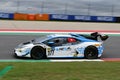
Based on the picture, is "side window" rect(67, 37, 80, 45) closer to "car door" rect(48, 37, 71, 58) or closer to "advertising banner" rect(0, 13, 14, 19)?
"car door" rect(48, 37, 71, 58)

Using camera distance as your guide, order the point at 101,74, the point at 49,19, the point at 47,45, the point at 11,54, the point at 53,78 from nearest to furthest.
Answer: the point at 53,78, the point at 101,74, the point at 47,45, the point at 11,54, the point at 49,19

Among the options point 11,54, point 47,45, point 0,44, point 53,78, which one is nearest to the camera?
point 53,78

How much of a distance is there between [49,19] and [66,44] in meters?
32.8

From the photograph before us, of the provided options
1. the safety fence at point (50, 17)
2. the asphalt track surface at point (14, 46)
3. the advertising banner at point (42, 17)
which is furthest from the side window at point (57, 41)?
the advertising banner at point (42, 17)

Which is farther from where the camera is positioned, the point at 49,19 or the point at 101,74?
the point at 49,19

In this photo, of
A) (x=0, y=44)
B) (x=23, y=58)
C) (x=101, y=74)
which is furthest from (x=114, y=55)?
(x=101, y=74)

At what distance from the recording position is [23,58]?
15.3 m

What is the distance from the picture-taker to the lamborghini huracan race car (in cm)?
1504

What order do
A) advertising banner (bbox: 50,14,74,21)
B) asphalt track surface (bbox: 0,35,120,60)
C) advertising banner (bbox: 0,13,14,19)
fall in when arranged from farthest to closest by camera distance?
1. advertising banner (bbox: 50,14,74,21)
2. advertising banner (bbox: 0,13,14,19)
3. asphalt track surface (bbox: 0,35,120,60)

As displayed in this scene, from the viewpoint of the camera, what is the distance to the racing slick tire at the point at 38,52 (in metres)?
15.0

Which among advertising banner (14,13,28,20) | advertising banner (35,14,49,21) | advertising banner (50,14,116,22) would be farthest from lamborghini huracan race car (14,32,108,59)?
advertising banner (35,14,49,21)

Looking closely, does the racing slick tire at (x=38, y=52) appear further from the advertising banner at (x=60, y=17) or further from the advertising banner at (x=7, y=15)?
the advertising banner at (x=60, y=17)

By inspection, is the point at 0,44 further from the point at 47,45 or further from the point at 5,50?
the point at 47,45

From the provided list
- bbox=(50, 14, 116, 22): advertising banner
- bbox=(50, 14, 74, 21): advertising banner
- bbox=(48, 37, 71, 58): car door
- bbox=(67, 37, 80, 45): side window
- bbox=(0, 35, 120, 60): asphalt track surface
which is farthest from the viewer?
bbox=(50, 14, 116, 22): advertising banner
